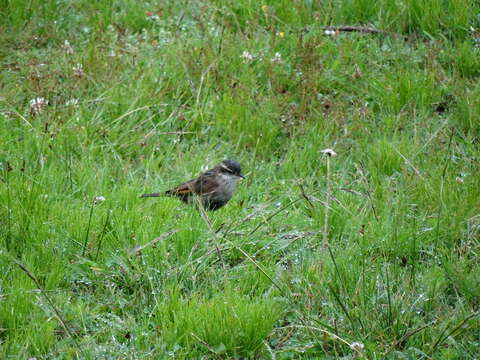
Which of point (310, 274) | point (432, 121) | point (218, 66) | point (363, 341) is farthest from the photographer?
point (218, 66)

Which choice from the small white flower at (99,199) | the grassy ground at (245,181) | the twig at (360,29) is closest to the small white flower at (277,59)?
the grassy ground at (245,181)

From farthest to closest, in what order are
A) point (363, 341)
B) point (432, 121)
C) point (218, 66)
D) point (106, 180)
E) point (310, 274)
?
point (218, 66), point (432, 121), point (106, 180), point (310, 274), point (363, 341)

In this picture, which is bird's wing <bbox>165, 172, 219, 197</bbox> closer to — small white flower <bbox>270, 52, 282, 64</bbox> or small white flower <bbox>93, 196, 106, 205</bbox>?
small white flower <bbox>93, 196, 106, 205</bbox>

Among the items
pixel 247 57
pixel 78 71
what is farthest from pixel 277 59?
pixel 78 71

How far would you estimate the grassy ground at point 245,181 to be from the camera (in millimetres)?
4887

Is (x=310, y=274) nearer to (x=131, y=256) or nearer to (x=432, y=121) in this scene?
(x=131, y=256)

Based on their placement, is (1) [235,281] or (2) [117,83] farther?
(2) [117,83]

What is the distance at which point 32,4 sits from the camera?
927 centimetres

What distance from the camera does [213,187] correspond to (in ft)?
22.1

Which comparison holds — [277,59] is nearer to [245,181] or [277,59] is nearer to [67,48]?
[245,181]

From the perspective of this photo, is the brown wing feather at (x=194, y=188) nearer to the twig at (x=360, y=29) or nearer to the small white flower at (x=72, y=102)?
the small white flower at (x=72, y=102)

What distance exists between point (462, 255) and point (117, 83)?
A: 3.85 m

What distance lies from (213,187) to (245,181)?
59cm

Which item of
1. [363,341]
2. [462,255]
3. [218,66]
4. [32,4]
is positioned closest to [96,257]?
[363,341]
